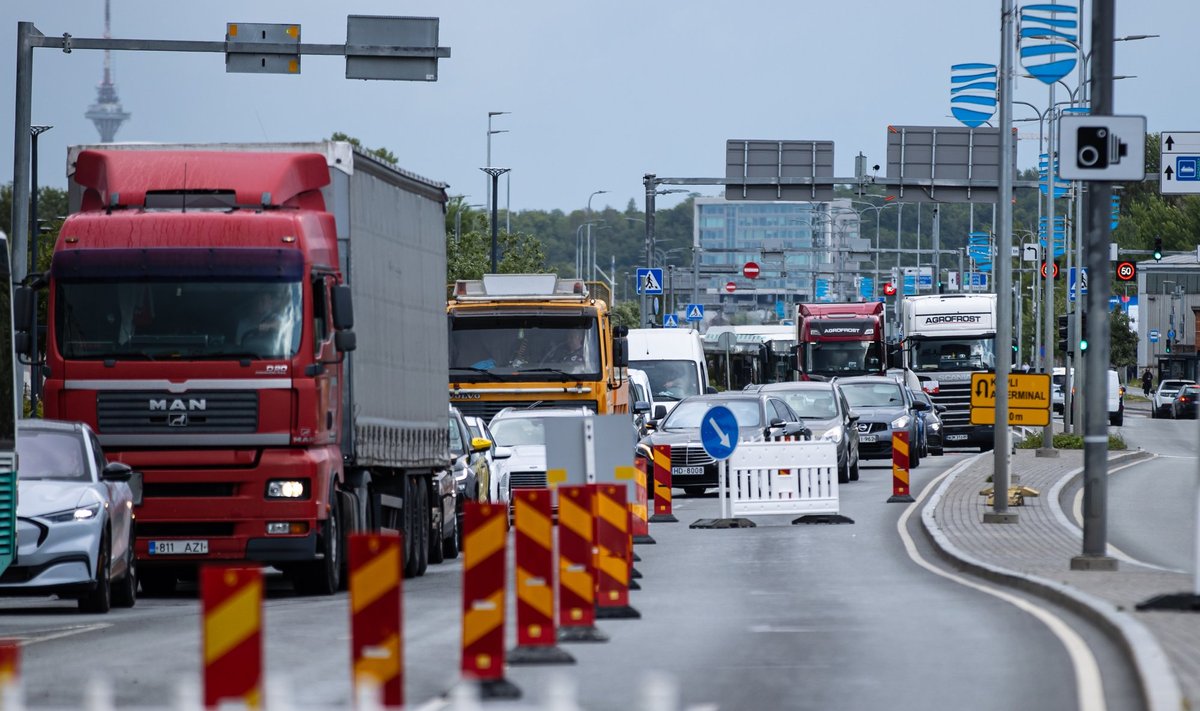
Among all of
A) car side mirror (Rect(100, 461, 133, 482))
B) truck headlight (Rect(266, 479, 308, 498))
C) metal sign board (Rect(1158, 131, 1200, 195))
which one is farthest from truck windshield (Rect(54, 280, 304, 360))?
metal sign board (Rect(1158, 131, 1200, 195))

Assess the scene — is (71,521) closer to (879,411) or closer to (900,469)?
(900,469)

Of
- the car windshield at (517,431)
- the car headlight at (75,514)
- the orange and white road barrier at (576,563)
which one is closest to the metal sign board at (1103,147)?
the orange and white road barrier at (576,563)

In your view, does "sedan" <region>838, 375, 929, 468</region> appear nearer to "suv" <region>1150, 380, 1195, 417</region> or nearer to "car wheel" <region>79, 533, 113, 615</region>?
"car wheel" <region>79, 533, 113, 615</region>

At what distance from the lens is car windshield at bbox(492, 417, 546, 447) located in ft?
98.4

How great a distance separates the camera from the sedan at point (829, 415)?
37.6 m

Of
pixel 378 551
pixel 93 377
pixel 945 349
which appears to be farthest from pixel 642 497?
pixel 945 349

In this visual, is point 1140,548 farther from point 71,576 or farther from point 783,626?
point 71,576

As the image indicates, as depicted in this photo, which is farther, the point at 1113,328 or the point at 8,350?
the point at 1113,328

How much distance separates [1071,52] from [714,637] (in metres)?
31.9

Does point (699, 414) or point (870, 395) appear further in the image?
point (870, 395)

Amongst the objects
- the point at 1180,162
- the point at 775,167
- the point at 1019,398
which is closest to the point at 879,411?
the point at 1180,162

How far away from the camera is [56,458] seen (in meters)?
17.5

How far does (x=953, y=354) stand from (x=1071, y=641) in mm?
41332

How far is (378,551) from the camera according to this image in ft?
28.7
